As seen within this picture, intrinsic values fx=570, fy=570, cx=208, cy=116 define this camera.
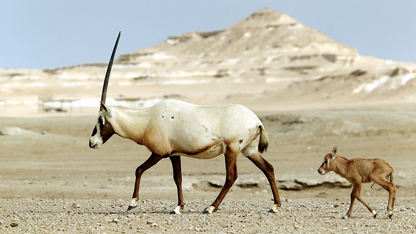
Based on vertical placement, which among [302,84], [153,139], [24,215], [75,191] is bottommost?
[302,84]

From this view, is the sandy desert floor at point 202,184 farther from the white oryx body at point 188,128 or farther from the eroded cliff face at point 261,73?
the eroded cliff face at point 261,73

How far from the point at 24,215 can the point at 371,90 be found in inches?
2004

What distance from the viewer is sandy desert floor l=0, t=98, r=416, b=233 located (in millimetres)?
8617

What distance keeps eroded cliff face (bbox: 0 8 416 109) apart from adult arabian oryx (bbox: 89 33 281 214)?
4289 centimetres

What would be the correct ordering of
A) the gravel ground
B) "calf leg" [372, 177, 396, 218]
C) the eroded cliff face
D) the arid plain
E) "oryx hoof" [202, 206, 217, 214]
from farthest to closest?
the eroded cliff face → "oryx hoof" [202, 206, 217, 214] → "calf leg" [372, 177, 396, 218] → the arid plain → the gravel ground

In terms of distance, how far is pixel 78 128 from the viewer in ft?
122

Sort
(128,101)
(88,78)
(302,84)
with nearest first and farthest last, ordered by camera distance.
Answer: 1. (302,84)
2. (128,101)
3. (88,78)

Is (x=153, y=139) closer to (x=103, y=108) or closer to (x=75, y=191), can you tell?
(x=103, y=108)

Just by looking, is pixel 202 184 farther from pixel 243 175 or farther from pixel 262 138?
pixel 262 138

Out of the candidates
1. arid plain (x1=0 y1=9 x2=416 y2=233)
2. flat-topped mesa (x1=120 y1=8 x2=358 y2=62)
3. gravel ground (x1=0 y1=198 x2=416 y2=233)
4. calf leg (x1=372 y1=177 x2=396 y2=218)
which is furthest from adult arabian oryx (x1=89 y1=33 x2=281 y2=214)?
flat-topped mesa (x1=120 y1=8 x2=358 y2=62)

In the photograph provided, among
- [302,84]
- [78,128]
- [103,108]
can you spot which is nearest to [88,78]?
[302,84]

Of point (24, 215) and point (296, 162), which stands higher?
point (24, 215)

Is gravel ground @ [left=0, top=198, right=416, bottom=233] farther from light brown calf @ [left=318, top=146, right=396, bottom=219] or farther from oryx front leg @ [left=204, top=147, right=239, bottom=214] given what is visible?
light brown calf @ [left=318, top=146, right=396, bottom=219]

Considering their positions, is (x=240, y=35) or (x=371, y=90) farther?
(x=240, y=35)
